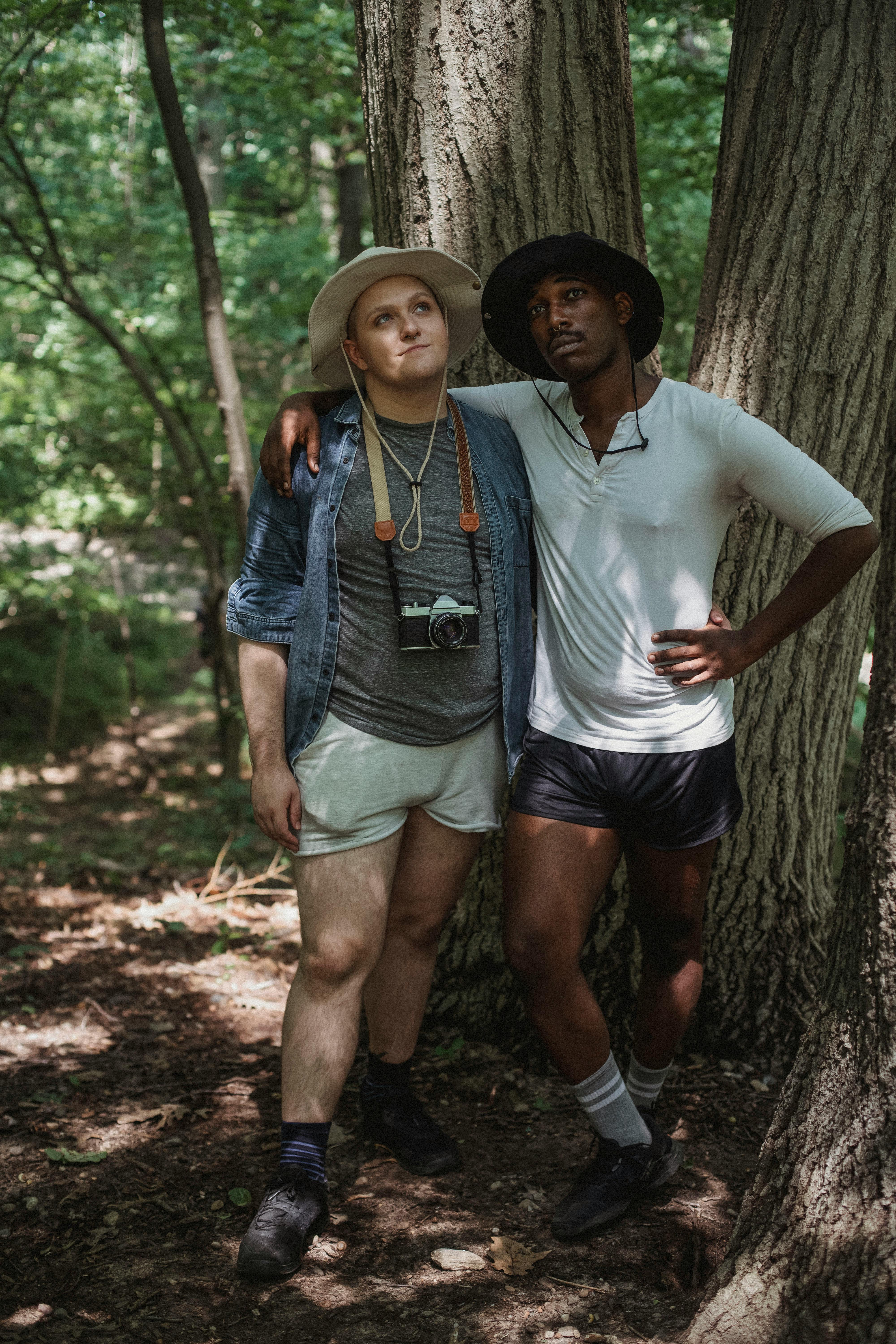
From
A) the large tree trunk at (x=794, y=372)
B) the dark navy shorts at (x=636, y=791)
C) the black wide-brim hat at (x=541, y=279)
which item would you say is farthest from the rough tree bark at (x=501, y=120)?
the dark navy shorts at (x=636, y=791)

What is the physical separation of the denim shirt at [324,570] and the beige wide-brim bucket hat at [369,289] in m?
0.13

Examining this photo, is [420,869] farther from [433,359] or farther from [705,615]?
[433,359]

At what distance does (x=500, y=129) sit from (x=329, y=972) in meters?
2.48

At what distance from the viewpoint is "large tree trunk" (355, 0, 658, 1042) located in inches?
120

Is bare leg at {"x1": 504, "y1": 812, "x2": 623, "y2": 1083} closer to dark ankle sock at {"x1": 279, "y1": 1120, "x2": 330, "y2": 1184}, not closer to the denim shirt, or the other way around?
the denim shirt

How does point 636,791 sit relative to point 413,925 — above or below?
above

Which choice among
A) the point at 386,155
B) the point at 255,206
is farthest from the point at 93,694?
the point at 386,155

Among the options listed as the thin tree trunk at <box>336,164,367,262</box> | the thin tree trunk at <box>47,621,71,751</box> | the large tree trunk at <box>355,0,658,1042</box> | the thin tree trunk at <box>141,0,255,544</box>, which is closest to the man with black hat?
the large tree trunk at <box>355,0,658,1042</box>

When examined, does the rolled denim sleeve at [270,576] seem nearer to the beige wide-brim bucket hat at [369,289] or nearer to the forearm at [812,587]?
the beige wide-brim bucket hat at [369,289]

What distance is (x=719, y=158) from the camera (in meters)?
3.23

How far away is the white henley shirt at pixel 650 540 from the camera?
2344 millimetres

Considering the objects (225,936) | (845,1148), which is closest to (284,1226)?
(845,1148)

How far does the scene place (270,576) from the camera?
264 centimetres

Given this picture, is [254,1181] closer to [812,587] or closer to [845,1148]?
[845,1148]
